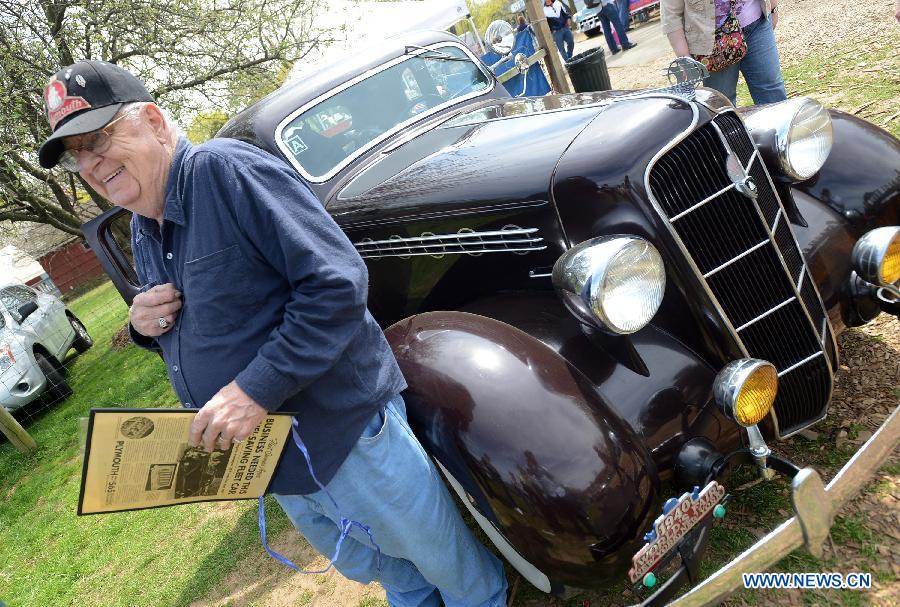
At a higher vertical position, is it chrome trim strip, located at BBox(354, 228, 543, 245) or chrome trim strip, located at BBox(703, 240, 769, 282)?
chrome trim strip, located at BBox(354, 228, 543, 245)

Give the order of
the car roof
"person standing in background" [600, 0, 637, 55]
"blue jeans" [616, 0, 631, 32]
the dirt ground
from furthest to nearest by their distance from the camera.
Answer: "blue jeans" [616, 0, 631, 32]
"person standing in background" [600, 0, 637, 55]
the car roof
the dirt ground

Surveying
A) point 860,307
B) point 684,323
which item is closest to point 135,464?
point 684,323

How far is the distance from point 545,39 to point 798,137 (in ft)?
15.9

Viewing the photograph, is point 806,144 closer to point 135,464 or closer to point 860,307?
point 860,307

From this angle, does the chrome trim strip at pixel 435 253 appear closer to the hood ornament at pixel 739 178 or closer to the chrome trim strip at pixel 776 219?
the hood ornament at pixel 739 178

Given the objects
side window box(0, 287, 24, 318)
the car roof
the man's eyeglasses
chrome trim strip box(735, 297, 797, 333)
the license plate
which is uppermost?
the man's eyeglasses

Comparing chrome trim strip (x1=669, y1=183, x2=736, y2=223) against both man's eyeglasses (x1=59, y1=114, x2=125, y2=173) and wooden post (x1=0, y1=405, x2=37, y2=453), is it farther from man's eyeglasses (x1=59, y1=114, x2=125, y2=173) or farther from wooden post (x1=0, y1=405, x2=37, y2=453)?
wooden post (x1=0, y1=405, x2=37, y2=453)

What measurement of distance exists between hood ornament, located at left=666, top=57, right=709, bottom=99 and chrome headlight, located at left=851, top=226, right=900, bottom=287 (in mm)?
768

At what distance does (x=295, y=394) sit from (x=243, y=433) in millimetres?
159

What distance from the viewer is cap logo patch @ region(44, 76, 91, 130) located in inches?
57.2

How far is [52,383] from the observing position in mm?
7562

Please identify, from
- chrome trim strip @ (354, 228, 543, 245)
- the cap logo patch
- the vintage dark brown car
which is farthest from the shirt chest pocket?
chrome trim strip @ (354, 228, 543, 245)

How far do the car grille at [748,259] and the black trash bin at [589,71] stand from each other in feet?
15.6

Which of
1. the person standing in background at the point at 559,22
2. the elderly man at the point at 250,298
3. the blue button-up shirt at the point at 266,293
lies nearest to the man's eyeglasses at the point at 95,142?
the elderly man at the point at 250,298
